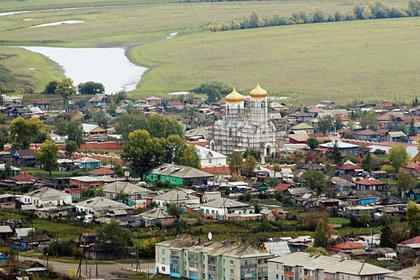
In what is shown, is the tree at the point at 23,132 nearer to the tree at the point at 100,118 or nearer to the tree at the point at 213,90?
the tree at the point at 100,118

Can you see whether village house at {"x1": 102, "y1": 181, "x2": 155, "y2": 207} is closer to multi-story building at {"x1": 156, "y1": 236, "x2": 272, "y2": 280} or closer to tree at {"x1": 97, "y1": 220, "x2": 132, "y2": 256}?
tree at {"x1": 97, "y1": 220, "x2": 132, "y2": 256}

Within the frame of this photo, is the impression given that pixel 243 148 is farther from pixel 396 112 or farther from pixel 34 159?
pixel 396 112

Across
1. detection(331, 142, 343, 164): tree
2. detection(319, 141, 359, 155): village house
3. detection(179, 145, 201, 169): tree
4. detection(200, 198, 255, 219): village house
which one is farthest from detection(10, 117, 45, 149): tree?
detection(200, 198, 255, 219): village house

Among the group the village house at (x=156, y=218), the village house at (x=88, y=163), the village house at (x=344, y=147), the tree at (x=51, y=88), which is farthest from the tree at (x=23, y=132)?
the tree at (x=51, y=88)

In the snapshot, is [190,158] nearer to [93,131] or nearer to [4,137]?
[4,137]

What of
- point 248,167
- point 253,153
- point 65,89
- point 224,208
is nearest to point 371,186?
point 248,167

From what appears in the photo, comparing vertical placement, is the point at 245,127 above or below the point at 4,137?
above
